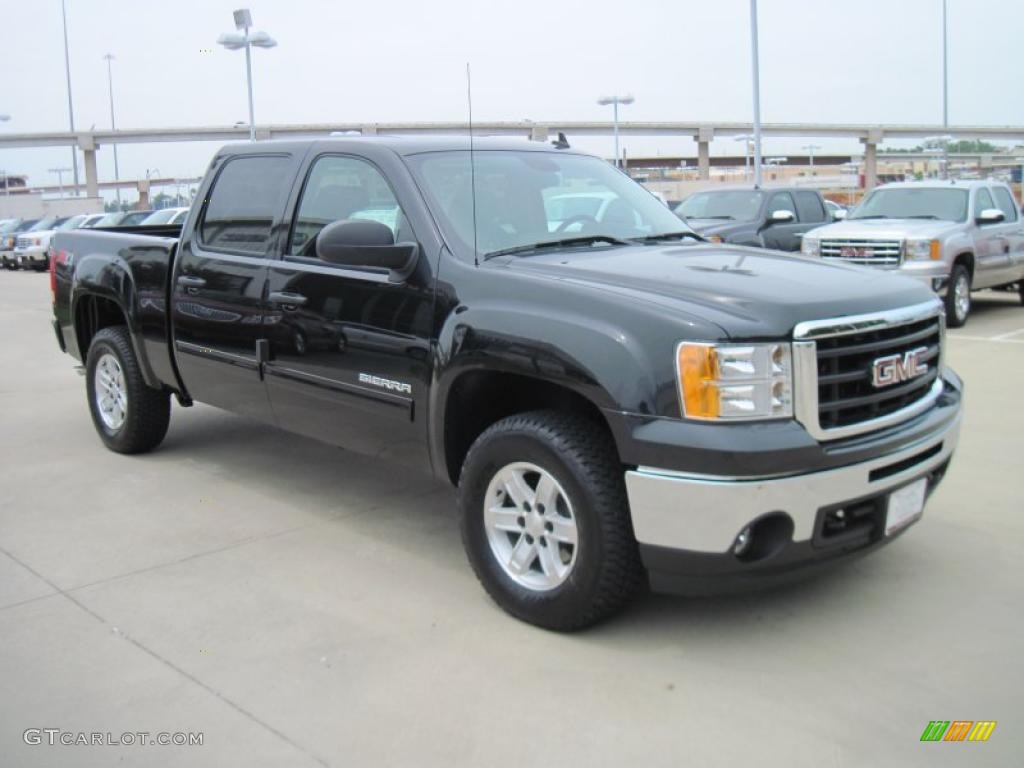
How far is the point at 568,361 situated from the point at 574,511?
54cm

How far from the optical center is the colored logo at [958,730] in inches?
121

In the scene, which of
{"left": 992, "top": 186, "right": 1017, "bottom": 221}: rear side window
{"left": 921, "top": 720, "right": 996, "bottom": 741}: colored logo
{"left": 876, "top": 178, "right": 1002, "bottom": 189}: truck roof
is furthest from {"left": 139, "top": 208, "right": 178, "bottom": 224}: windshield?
{"left": 921, "top": 720, "right": 996, "bottom": 741}: colored logo

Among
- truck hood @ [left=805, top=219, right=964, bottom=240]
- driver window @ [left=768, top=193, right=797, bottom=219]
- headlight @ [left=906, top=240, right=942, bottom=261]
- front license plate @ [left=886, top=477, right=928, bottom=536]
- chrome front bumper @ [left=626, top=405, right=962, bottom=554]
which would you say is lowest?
front license plate @ [left=886, top=477, right=928, bottom=536]

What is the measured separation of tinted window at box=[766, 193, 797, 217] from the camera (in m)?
14.8

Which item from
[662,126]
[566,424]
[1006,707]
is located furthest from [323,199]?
[662,126]

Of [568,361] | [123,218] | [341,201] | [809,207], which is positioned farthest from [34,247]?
[568,361]

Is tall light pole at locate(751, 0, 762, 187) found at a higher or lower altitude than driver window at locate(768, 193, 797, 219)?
higher

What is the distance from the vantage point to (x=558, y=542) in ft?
12.2

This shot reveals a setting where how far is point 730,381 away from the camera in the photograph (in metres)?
3.32

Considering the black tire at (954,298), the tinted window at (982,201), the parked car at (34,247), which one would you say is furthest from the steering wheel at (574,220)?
the parked car at (34,247)

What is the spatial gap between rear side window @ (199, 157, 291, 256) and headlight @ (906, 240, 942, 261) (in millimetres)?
8759

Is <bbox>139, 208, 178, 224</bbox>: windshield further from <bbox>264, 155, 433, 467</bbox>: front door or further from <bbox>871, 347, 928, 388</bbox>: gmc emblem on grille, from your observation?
<bbox>871, 347, 928, 388</bbox>: gmc emblem on grille

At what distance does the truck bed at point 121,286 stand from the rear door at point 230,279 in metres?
0.17

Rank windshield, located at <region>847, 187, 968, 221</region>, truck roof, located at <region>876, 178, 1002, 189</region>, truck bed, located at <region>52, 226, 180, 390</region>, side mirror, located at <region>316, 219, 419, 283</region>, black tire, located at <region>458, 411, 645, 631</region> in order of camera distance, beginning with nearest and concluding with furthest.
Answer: black tire, located at <region>458, 411, 645, 631</region> < side mirror, located at <region>316, 219, 419, 283</region> < truck bed, located at <region>52, 226, 180, 390</region> < windshield, located at <region>847, 187, 968, 221</region> < truck roof, located at <region>876, 178, 1002, 189</region>
